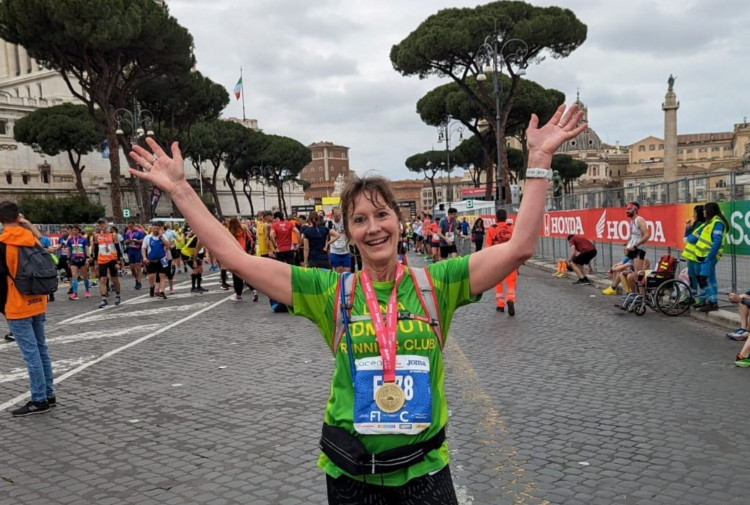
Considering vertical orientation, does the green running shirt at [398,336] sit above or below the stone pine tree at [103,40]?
below

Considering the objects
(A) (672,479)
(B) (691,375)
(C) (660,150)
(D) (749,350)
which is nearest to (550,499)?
→ (A) (672,479)

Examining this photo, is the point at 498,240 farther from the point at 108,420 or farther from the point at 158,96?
the point at 158,96

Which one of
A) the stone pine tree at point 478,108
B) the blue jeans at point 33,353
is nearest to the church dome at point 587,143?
the stone pine tree at point 478,108

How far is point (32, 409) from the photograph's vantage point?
540cm

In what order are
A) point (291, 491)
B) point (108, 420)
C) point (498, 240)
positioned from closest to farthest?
point (291, 491), point (108, 420), point (498, 240)

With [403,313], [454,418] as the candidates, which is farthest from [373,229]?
[454,418]

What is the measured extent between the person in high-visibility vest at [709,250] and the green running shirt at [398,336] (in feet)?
26.2

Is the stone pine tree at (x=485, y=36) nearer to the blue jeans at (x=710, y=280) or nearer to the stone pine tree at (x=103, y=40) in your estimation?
the stone pine tree at (x=103, y=40)

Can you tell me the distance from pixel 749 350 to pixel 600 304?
4.63m

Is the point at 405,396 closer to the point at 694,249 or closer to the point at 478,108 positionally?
the point at 694,249

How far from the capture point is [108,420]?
5.08 m

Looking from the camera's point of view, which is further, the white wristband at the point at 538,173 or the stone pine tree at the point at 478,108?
the stone pine tree at the point at 478,108

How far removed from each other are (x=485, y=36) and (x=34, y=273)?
3289 centimetres

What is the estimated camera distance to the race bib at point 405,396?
69.6 inches
